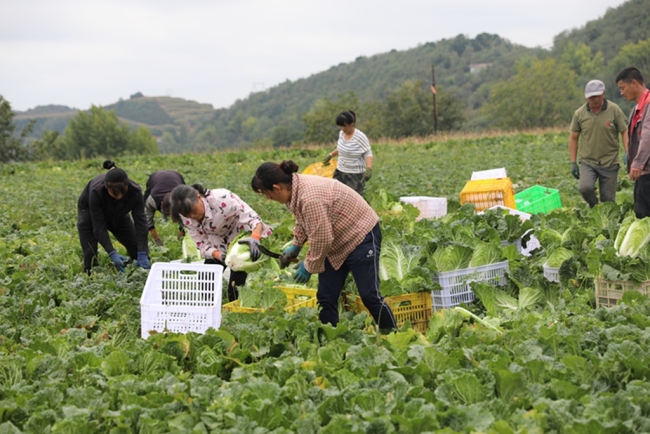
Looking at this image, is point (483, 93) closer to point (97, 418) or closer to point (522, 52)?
point (522, 52)

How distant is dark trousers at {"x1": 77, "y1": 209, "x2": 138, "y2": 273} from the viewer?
6757 mm

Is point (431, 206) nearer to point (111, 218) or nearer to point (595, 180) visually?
point (595, 180)

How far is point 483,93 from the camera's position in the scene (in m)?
77.8

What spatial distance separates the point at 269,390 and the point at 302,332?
3.17 feet

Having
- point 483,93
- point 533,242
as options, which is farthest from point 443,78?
point 533,242

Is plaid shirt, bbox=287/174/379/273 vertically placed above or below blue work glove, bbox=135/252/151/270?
above

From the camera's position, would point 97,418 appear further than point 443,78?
No

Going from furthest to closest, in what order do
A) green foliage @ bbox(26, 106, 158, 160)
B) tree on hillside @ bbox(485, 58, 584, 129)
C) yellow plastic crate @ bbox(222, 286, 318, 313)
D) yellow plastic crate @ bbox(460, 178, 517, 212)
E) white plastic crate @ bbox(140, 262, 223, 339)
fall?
1. green foliage @ bbox(26, 106, 158, 160)
2. tree on hillside @ bbox(485, 58, 584, 129)
3. yellow plastic crate @ bbox(460, 178, 517, 212)
4. yellow plastic crate @ bbox(222, 286, 318, 313)
5. white plastic crate @ bbox(140, 262, 223, 339)

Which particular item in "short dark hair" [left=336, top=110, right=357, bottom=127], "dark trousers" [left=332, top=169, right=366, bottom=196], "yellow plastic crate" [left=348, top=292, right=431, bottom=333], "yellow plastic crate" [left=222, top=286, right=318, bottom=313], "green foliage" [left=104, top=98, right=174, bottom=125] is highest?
"green foliage" [left=104, top=98, right=174, bottom=125]

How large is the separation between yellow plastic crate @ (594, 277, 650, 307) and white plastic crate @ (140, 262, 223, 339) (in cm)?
271

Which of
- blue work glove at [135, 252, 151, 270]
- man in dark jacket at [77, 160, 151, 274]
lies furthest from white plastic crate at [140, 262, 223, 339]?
blue work glove at [135, 252, 151, 270]

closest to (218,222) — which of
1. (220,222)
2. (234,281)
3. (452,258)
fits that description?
(220,222)

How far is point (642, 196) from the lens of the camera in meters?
6.04

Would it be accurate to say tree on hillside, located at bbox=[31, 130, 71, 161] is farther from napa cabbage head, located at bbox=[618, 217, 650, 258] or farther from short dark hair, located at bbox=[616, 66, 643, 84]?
napa cabbage head, located at bbox=[618, 217, 650, 258]
